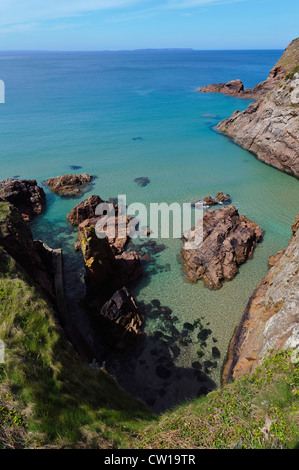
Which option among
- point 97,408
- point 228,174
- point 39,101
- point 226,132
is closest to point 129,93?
point 39,101

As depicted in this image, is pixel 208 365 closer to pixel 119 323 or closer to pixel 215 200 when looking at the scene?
pixel 119 323

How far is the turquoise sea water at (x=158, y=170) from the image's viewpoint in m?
20.6

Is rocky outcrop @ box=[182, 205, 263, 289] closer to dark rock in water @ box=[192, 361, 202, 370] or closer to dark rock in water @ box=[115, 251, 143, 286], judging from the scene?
dark rock in water @ box=[115, 251, 143, 286]

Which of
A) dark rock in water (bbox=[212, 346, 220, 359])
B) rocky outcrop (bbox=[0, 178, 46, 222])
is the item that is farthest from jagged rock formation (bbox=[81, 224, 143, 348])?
rocky outcrop (bbox=[0, 178, 46, 222])

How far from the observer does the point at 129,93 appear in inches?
4225

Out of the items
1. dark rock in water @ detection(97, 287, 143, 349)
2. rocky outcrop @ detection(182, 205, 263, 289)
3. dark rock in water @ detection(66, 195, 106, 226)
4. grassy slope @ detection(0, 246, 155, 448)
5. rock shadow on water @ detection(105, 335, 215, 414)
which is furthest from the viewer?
dark rock in water @ detection(66, 195, 106, 226)

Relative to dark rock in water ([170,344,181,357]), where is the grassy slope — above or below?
above

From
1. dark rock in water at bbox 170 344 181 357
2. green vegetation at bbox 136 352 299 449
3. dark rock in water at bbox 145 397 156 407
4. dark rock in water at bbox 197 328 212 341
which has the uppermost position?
green vegetation at bbox 136 352 299 449

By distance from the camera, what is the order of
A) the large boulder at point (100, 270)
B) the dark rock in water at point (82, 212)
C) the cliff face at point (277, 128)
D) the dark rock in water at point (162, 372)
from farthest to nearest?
the cliff face at point (277, 128), the dark rock in water at point (82, 212), the large boulder at point (100, 270), the dark rock in water at point (162, 372)

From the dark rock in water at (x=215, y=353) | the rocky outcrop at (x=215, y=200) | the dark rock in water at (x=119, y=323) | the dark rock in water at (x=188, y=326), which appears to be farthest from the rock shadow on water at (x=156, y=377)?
the rocky outcrop at (x=215, y=200)

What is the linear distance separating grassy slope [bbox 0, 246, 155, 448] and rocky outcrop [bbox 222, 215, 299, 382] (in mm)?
6165

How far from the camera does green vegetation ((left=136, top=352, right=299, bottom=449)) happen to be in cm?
827

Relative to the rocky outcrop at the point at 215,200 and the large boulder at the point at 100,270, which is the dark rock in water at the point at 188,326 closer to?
the large boulder at the point at 100,270

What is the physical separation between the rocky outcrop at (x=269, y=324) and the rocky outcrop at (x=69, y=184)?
1178 inches
